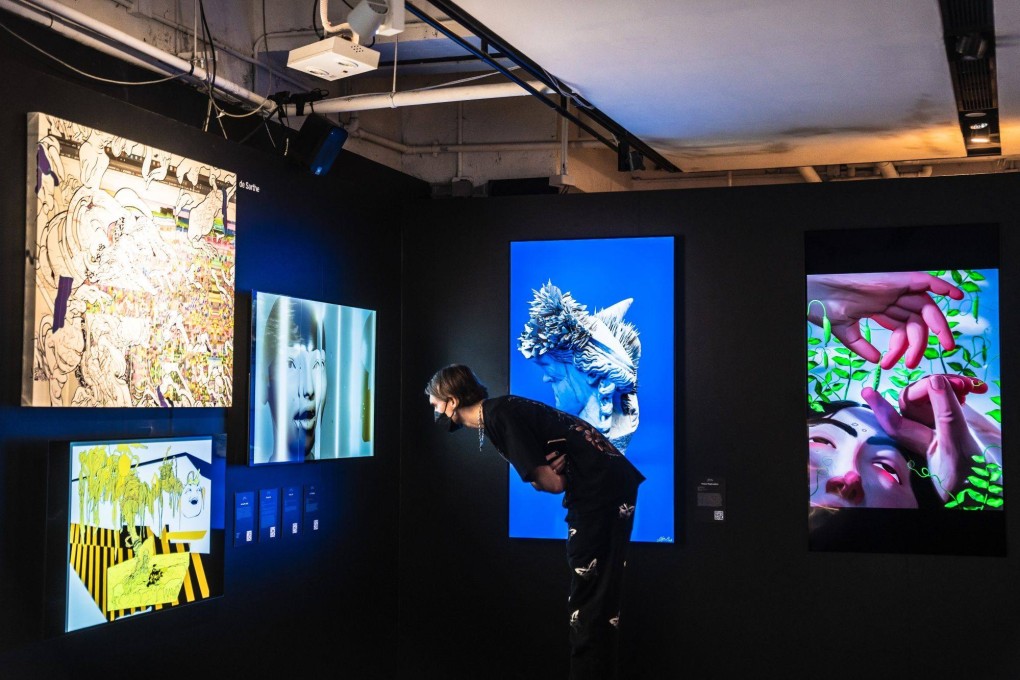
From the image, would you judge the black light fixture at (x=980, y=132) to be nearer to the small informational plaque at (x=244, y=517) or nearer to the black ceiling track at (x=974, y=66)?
the black ceiling track at (x=974, y=66)

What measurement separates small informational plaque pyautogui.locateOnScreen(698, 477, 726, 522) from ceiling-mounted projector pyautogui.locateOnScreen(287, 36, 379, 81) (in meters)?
2.92

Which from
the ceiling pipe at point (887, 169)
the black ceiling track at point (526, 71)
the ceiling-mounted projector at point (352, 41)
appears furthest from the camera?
the ceiling pipe at point (887, 169)

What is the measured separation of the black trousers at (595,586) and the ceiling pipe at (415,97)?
212 centimetres

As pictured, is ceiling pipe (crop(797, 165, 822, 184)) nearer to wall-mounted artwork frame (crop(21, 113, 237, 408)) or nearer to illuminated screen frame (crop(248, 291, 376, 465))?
illuminated screen frame (crop(248, 291, 376, 465))

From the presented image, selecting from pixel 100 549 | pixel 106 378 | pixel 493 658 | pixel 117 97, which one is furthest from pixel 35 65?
pixel 493 658

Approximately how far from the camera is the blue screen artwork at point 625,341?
6086mm

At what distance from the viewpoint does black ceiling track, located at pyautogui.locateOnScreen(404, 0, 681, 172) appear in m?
4.36

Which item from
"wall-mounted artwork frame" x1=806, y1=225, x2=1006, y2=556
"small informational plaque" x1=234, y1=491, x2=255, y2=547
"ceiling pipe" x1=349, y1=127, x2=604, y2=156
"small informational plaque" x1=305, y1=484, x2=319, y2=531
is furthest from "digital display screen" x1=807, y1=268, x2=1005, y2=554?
"small informational plaque" x1=234, y1=491, x2=255, y2=547

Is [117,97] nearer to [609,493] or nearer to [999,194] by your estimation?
[609,493]

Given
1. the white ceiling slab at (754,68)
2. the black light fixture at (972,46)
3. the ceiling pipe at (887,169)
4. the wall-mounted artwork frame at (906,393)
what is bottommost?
the wall-mounted artwork frame at (906,393)

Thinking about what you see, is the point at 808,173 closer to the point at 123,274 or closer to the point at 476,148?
the point at 476,148

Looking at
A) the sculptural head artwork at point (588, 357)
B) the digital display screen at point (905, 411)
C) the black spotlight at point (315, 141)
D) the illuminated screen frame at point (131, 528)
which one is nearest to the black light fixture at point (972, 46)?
the digital display screen at point (905, 411)

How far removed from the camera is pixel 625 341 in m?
6.17

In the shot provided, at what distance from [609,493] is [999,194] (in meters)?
2.70
